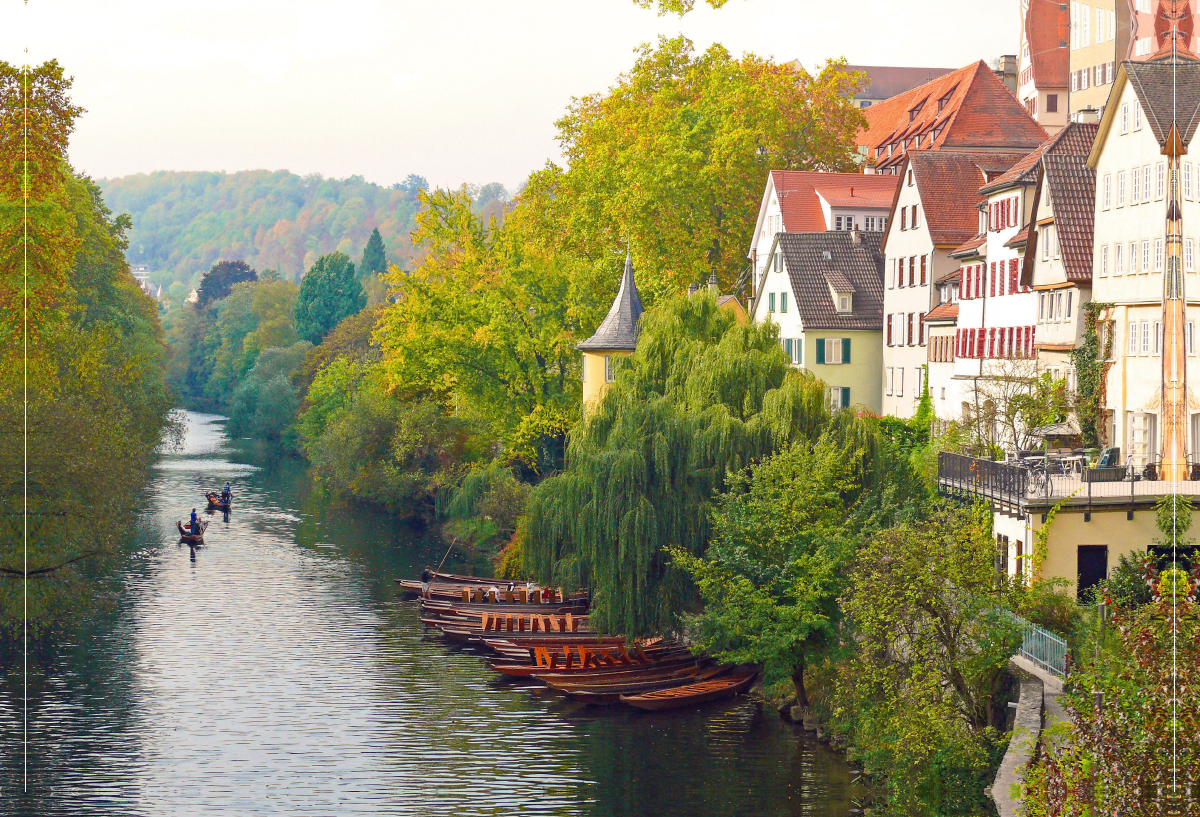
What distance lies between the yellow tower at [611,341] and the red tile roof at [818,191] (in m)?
8.05

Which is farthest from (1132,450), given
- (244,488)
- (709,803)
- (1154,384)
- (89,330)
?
(244,488)

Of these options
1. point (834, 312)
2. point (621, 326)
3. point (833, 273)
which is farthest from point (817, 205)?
point (621, 326)

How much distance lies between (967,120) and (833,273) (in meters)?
18.3

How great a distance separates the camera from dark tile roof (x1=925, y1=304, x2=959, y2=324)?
168 ft

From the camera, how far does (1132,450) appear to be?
37844 millimetres

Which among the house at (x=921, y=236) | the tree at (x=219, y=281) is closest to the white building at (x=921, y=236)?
the house at (x=921, y=236)

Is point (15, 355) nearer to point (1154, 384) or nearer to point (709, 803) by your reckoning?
point (709, 803)

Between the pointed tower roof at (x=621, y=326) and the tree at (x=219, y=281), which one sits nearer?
the pointed tower roof at (x=621, y=326)

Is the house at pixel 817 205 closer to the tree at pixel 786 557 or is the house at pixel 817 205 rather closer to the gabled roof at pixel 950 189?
the gabled roof at pixel 950 189

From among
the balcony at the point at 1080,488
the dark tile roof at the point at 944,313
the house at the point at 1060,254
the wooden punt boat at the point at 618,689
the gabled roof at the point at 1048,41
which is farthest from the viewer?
the gabled roof at the point at 1048,41

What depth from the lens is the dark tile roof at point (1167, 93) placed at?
35.7 metres

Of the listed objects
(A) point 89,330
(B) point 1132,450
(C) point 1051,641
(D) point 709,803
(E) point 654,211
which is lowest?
(D) point 709,803

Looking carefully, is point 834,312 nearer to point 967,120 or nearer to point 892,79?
point 967,120

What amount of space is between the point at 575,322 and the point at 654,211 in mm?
6844
